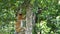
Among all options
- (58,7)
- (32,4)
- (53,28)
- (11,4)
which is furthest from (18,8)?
(53,28)

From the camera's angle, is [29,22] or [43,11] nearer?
[29,22]

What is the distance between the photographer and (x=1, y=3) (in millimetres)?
6809

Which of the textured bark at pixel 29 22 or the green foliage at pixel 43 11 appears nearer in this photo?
the textured bark at pixel 29 22

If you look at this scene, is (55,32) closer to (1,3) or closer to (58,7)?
(58,7)

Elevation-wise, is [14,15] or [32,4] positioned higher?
[32,4]

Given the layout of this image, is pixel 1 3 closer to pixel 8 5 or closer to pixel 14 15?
pixel 8 5

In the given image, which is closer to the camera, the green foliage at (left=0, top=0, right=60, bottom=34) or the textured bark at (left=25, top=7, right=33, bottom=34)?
the textured bark at (left=25, top=7, right=33, bottom=34)

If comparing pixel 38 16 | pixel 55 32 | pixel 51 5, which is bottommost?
pixel 55 32

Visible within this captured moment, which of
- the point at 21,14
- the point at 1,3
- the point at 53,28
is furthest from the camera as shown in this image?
the point at 53,28

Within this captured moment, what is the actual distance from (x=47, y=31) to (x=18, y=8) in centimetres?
145

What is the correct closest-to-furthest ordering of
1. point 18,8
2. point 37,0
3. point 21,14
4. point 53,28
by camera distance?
1. point 37,0
2. point 18,8
3. point 21,14
4. point 53,28

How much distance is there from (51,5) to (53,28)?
2033 mm

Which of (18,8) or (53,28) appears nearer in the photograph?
(18,8)

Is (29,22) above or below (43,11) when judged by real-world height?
below
